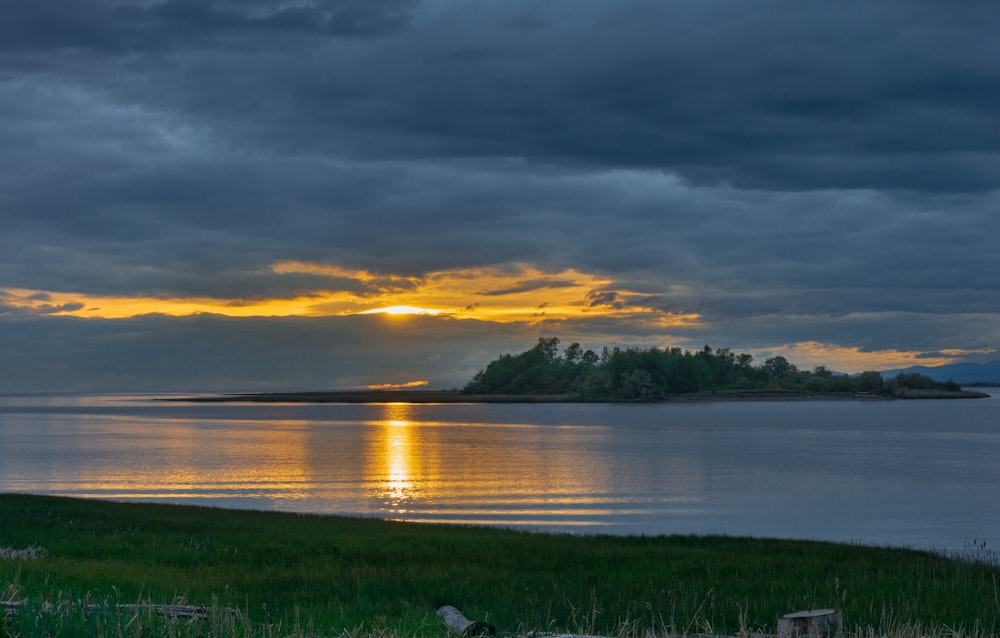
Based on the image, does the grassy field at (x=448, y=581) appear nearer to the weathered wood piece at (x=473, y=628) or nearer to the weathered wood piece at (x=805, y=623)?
the weathered wood piece at (x=473, y=628)

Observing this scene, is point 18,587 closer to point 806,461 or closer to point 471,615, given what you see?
point 471,615

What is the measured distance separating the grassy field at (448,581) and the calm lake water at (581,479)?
41.6 feet

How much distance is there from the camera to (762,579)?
19.3 meters

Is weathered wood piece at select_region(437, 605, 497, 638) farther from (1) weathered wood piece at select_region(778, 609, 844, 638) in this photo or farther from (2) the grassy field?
(1) weathered wood piece at select_region(778, 609, 844, 638)

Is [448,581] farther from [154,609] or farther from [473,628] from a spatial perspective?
[154,609]

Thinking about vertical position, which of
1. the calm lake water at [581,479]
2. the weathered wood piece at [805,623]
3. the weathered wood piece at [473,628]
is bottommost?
the calm lake water at [581,479]

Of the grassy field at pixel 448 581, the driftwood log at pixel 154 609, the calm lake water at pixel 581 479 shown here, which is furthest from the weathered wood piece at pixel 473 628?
the calm lake water at pixel 581 479

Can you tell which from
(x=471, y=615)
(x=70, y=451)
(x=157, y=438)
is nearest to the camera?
(x=471, y=615)

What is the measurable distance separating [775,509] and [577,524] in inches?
503

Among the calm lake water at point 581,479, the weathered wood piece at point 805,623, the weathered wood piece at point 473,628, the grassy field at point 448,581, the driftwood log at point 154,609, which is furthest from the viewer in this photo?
the calm lake water at point 581,479

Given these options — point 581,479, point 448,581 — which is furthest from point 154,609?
point 581,479

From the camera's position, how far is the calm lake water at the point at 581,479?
43156 mm

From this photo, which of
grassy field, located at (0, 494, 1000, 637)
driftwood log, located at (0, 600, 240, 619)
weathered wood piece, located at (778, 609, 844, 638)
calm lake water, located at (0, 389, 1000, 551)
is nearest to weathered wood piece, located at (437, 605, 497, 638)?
grassy field, located at (0, 494, 1000, 637)

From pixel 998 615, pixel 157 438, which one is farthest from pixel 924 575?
pixel 157 438
